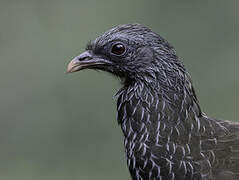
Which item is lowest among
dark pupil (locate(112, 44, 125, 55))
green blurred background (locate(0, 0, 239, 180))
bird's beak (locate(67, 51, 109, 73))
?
green blurred background (locate(0, 0, 239, 180))

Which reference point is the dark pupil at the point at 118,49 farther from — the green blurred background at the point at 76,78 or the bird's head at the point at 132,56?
the green blurred background at the point at 76,78

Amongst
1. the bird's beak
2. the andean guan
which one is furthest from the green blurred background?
the andean guan

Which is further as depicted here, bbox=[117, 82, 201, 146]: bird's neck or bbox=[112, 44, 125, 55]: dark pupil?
bbox=[112, 44, 125, 55]: dark pupil

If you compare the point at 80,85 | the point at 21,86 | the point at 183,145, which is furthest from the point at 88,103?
the point at 183,145

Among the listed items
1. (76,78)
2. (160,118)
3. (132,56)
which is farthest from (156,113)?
(76,78)

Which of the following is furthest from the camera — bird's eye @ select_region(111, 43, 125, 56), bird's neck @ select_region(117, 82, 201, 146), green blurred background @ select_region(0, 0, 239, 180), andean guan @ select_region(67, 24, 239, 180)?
green blurred background @ select_region(0, 0, 239, 180)

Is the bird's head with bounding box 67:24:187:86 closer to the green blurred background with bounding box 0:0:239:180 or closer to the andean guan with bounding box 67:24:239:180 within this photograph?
the andean guan with bounding box 67:24:239:180

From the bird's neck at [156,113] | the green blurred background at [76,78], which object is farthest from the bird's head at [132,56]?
the green blurred background at [76,78]

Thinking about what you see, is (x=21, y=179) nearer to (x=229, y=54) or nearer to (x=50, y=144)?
(x=50, y=144)
